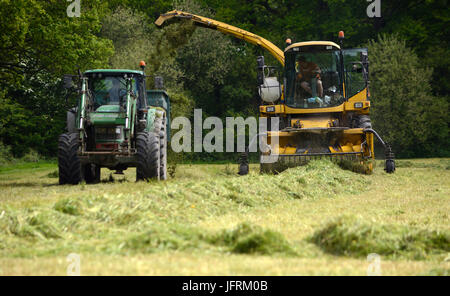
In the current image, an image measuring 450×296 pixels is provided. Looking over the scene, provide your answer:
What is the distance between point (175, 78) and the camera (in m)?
33.2

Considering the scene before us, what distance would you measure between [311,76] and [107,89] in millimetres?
5650

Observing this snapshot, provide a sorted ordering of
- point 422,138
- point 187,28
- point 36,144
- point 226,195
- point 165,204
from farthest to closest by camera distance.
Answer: point 36,144 → point 422,138 → point 187,28 → point 226,195 → point 165,204

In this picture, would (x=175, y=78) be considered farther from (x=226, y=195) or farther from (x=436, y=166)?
(x=226, y=195)

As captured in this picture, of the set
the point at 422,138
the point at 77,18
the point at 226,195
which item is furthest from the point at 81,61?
the point at 422,138

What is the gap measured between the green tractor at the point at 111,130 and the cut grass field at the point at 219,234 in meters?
3.29

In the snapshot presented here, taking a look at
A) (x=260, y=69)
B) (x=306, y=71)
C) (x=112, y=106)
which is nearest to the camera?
(x=112, y=106)

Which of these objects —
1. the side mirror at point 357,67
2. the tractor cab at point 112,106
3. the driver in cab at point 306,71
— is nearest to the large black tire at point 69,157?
the tractor cab at point 112,106

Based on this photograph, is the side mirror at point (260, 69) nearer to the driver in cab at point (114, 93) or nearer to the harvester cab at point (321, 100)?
the harvester cab at point (321, 100)

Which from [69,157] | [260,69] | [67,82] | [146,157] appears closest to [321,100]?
[260,69]

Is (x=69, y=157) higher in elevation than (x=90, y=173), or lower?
higher

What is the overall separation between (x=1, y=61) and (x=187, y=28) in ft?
21.0

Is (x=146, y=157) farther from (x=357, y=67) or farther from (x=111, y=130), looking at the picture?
(x=357, y=67)

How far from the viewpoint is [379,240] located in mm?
6898

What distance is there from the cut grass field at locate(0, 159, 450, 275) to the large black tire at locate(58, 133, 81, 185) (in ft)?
13.5
